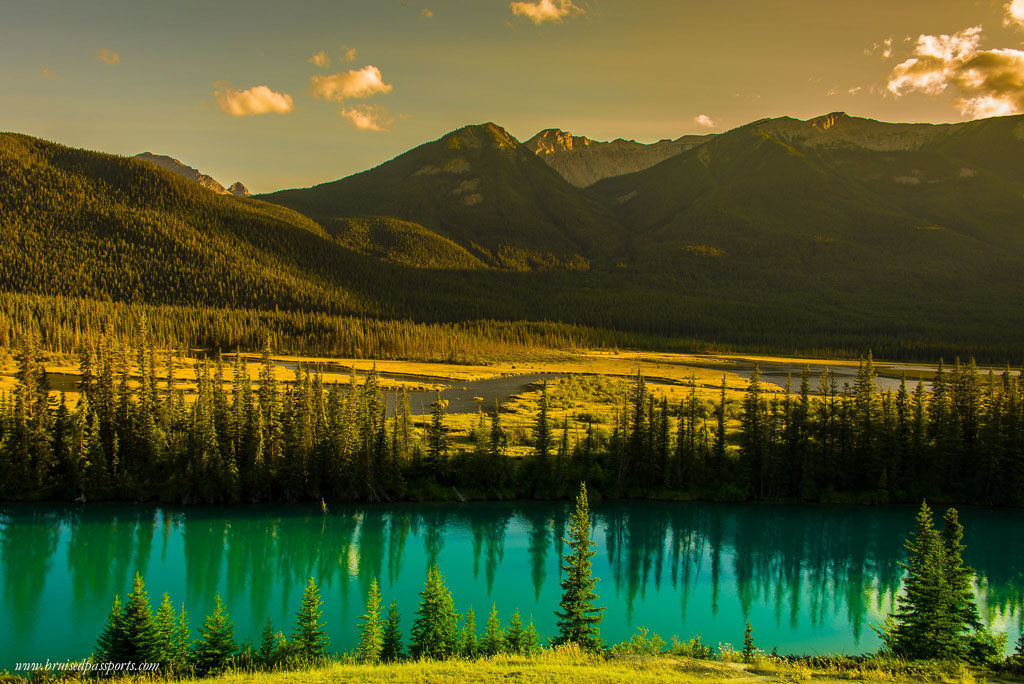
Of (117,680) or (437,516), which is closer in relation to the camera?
(117,680)

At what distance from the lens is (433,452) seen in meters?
56.4

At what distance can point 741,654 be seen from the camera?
2778 centimetres

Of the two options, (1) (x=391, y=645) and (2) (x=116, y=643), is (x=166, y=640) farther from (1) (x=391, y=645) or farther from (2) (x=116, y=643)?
(1) (x=391, y=645)

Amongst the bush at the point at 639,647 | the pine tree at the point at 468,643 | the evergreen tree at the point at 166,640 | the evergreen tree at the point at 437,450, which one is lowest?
the bush at the point at 639,647


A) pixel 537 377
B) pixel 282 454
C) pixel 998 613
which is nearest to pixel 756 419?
pixel 998 613

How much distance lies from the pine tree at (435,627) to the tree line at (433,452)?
26903 mm

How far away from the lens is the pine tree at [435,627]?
27.2m

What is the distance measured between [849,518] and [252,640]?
4588cm

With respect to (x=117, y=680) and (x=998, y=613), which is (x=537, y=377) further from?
(x=117, y=680)

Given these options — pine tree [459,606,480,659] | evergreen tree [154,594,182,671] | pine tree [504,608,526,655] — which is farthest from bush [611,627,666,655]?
evergreen tree [154,594,182,671]

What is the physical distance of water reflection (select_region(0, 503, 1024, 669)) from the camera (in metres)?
36.4

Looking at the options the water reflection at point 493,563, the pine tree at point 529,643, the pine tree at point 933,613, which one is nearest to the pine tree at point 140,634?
the water reflection at point 493,563

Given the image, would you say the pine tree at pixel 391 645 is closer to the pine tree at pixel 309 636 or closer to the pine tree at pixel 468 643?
the pine tree at pixel 309 636

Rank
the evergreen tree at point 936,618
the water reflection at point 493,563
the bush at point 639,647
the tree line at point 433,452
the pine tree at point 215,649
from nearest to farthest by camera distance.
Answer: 1. the pine tree at point 215,649
2. the evergreen tree at point 936,618
3. the bush at point 639,647
4. the water reflection at point 493,563
5. the tree line at point 433,452
